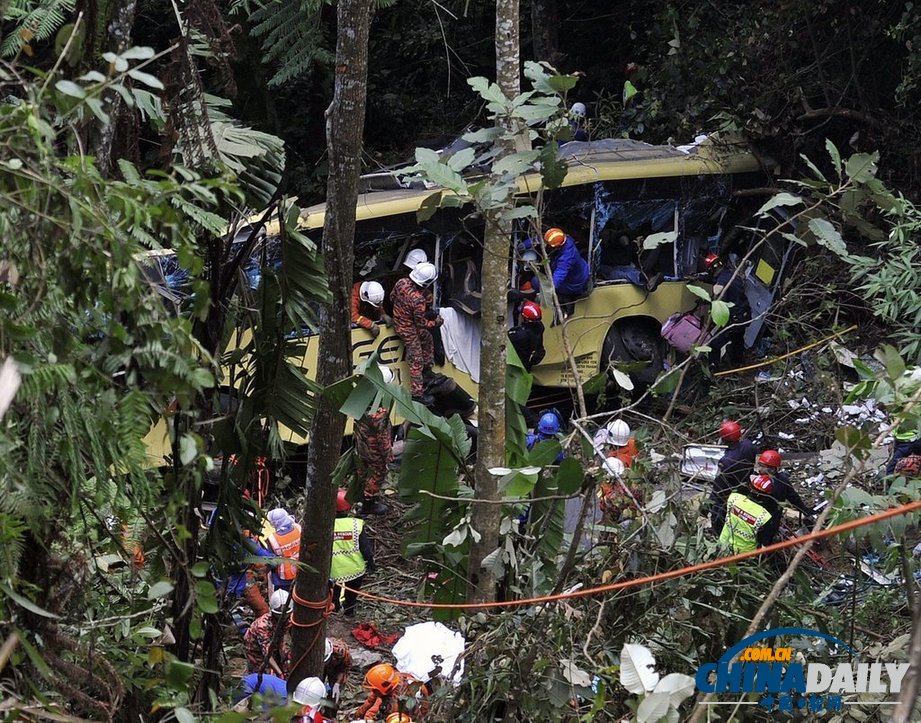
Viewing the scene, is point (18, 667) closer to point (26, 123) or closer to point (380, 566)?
point (26, 123)

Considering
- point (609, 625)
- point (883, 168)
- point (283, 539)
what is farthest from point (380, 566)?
point (883, 168)

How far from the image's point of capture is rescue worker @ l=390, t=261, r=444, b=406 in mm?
7930

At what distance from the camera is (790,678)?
364 cm

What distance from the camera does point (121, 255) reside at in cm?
232

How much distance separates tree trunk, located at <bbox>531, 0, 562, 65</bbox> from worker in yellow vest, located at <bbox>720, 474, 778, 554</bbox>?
841cm

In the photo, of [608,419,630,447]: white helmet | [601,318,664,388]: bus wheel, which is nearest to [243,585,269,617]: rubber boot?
[608,419,630,447]: white helmet

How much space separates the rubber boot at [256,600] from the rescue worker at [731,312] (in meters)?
4.84

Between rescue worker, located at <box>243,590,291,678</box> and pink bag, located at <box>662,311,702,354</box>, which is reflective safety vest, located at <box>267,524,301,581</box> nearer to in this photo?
rescue worker, located at <box>243,590,291,678</box>

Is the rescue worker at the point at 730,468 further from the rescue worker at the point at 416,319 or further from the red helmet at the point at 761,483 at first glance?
the rescue worker at the point at 416,319

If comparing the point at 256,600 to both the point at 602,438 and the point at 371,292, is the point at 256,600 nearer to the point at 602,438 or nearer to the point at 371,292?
the point at 602,438

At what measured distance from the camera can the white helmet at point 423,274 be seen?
802cm

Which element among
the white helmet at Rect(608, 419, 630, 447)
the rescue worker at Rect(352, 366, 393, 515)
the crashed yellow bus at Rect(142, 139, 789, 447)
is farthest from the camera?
the crashed yellow bus at Rect(142, 139, 789, 447)

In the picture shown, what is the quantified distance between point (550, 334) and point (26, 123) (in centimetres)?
668

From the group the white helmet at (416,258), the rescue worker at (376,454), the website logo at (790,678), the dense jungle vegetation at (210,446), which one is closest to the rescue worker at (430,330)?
the white helmet at (416,258)
